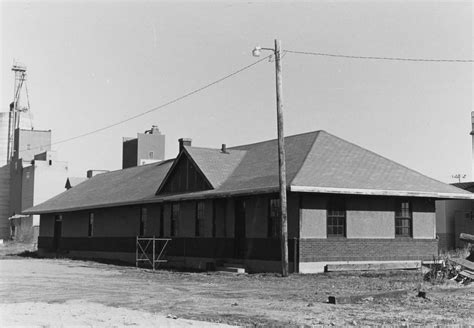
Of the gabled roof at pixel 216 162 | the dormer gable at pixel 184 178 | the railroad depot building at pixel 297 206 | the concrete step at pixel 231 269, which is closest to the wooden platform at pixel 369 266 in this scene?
the railroad depot building at pixel 297 206

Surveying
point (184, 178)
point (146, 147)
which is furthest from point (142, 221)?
point (146, 147)

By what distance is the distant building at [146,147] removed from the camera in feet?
282

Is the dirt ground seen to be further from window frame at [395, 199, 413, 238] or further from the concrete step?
window frame at [395, 199, 413, 238]

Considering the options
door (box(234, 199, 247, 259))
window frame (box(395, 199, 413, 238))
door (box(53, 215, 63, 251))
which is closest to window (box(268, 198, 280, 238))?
door (box(234, 199, 247, 259))

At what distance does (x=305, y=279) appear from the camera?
2270 cm

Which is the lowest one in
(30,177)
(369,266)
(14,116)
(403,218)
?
(369,266)

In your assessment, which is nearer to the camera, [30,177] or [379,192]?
[379,192]

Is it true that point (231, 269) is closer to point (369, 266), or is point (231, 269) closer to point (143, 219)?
point (369, 266)

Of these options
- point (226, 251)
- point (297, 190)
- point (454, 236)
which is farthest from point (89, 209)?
point (454, 236)

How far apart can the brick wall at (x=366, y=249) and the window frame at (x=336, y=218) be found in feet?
1.07

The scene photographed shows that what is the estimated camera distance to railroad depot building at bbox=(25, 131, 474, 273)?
25.3 m

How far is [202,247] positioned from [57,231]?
21921 mm

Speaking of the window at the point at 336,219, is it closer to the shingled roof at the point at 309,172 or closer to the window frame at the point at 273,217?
the shingled roof at the point at 309,172

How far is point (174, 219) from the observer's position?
33.3 metres
